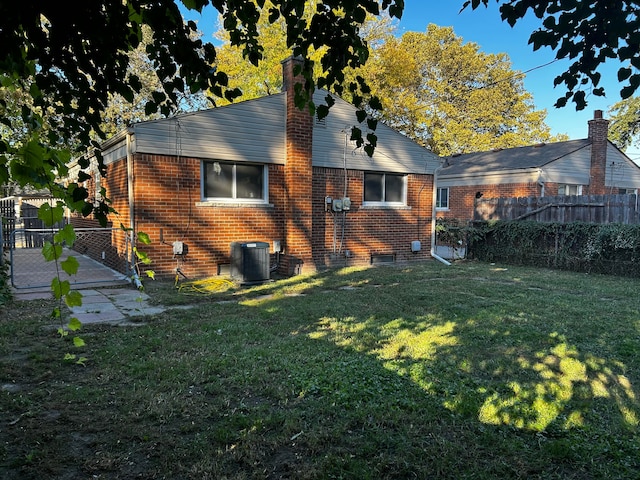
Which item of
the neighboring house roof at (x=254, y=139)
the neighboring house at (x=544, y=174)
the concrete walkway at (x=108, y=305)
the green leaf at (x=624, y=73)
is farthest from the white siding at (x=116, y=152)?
the neighboring house at (x=544, y=174)

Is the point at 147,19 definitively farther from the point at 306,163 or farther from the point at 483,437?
the point at 306,163

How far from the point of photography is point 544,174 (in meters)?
18.6

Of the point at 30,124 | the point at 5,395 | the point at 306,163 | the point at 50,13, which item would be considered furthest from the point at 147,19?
the point at 306,163

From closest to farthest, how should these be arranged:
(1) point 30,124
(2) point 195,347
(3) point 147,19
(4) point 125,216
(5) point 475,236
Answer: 1. (3) point 147,19
2. (1) point 30,124
3. (2) point 195,347
4. (4) point 125,216
5. (5) point 475,236

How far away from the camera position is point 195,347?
15.6ft

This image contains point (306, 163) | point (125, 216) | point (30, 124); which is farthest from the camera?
point (306, 163)

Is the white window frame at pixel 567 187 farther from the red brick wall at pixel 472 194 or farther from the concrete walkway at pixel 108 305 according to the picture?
the concrete walkway at pixel 108 305

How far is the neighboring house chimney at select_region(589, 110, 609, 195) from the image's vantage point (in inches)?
788

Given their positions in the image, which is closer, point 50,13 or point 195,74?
point 50,13

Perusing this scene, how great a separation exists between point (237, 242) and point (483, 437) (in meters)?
7.60

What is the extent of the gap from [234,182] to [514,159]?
53.1 ft

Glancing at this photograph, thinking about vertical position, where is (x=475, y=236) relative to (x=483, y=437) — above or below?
above

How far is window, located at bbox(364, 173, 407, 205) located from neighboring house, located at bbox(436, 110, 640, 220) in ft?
28.0

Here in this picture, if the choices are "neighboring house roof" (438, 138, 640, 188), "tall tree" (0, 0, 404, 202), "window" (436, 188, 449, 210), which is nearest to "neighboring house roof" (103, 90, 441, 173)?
"tall tree" (0, 0, 404, 202)
